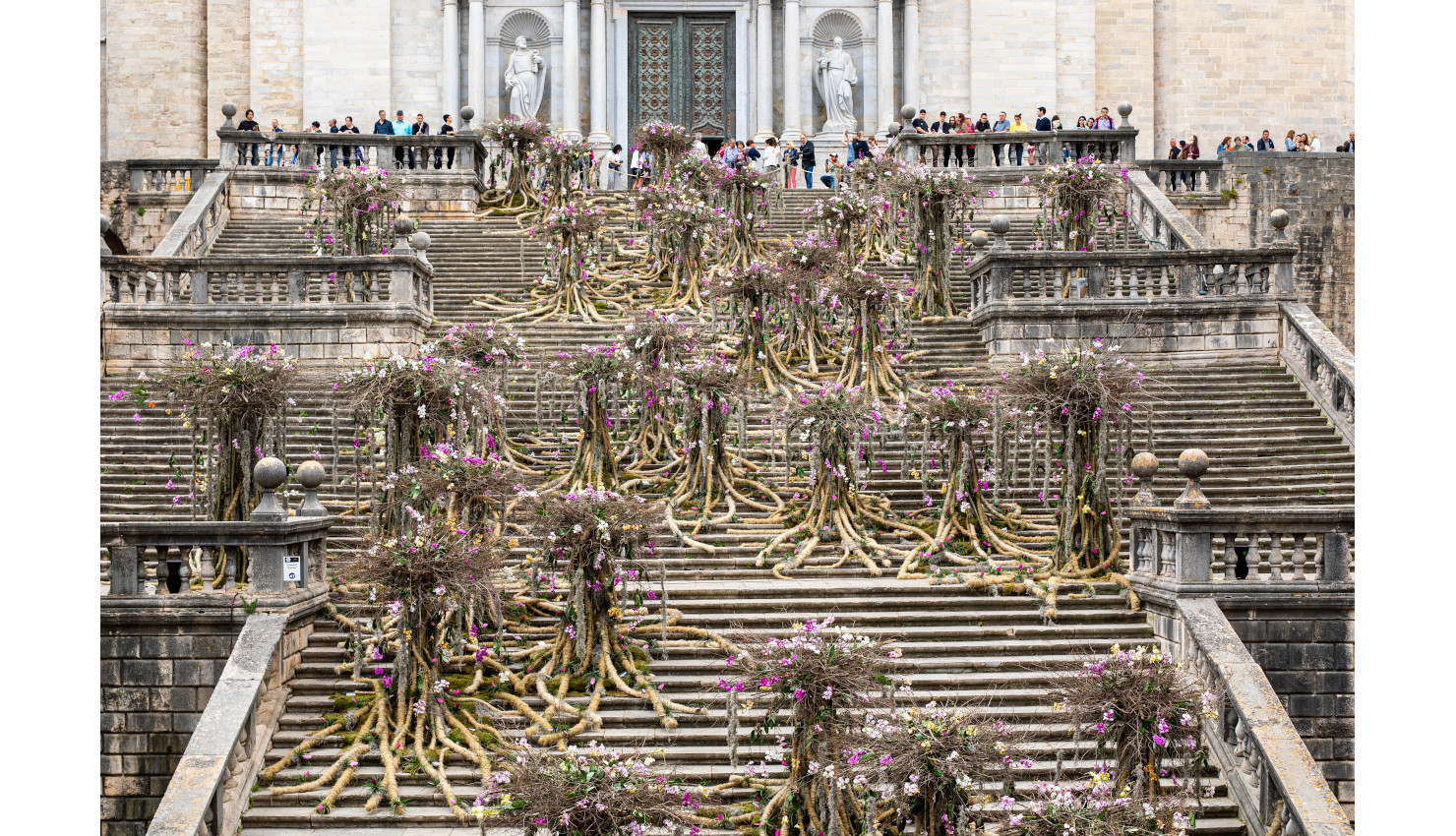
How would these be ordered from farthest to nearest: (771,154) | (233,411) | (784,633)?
(771,154)
(233,411)
(784,633)

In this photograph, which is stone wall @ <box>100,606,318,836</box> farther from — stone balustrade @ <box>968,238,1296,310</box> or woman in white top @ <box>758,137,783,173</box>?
woman in white top @ <box>758,137,783,173</box>

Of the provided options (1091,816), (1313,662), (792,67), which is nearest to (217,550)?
(1091,816)

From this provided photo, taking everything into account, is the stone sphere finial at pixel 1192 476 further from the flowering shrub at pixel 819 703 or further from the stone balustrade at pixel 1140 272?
the stone balustrade at pixel 1140 272

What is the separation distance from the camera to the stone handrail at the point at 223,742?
9125mm

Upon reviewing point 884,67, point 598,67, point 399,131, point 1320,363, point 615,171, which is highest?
point 884,67

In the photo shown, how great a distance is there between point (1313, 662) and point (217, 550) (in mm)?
8319

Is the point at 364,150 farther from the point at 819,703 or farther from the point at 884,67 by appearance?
the point at 819,703

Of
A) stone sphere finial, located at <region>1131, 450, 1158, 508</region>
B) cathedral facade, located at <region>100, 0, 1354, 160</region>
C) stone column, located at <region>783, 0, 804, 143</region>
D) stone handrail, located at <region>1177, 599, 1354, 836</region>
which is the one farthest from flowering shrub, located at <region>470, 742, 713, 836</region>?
stone column, located at <region>783, 0, 804, 143</region>

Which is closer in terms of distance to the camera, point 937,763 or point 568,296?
point 937,763

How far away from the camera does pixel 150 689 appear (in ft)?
35.9

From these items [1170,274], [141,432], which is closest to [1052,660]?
[1170,274]

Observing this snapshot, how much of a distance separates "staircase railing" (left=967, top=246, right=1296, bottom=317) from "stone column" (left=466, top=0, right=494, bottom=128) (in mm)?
15417

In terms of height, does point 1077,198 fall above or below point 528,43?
below

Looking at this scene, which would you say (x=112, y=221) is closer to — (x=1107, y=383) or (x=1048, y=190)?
(x=1048, y=190)
